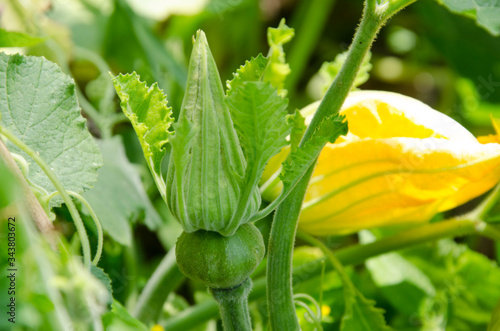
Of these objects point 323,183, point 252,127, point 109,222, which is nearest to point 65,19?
point 109,222

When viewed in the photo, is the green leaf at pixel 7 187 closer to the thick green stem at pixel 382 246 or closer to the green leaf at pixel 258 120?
the green leaf at pixel 258 120

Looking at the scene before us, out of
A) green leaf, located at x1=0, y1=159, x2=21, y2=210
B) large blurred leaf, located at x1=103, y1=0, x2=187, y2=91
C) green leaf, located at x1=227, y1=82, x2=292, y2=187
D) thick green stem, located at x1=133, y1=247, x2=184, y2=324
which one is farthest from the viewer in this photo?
large blurred leaf, located at x1=103, y1=0, x2=187, y2=91

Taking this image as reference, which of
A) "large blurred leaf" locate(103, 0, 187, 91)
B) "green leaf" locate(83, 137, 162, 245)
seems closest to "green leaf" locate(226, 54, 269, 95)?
"green leaf" locate(83, 137, 162, 245)

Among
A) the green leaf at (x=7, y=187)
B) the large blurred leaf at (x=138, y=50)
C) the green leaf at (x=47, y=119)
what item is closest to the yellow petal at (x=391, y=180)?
the green leaf at (x=47, y=119)

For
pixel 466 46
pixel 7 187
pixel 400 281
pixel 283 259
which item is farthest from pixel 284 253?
pixel 466 46

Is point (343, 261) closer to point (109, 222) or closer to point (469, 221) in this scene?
point (469, 221)

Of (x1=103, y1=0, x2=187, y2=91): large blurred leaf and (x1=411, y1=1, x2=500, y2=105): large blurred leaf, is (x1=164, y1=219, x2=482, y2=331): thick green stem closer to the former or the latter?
(x1=103, y1=0, x2=187, y2=91): large blurred leaf
